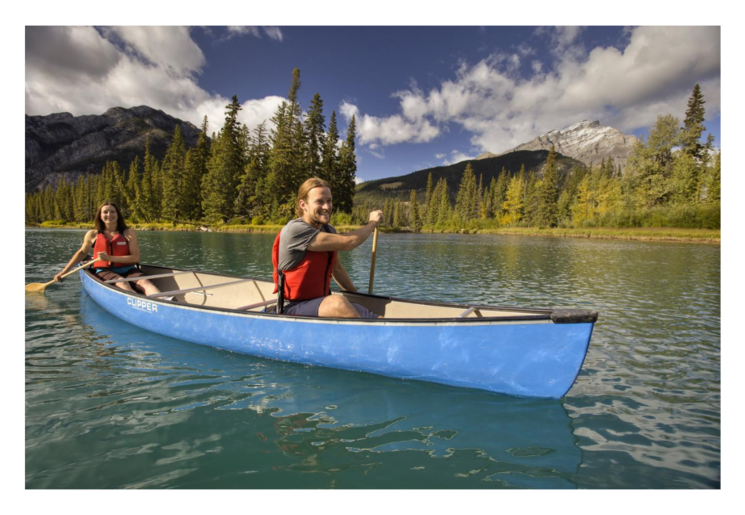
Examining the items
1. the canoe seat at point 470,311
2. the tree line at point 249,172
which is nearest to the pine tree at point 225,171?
the tree line at point 249,172

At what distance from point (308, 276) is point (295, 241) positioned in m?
0.58

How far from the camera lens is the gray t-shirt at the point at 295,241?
431 cm

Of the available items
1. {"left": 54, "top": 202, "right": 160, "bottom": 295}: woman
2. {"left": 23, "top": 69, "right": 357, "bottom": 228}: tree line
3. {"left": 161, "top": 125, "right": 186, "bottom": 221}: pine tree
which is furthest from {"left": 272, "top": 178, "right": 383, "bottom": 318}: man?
{"left": 161, "top": 125, "right": 186, "bottom": 221}: pine tree

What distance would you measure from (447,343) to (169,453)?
2.77 meters

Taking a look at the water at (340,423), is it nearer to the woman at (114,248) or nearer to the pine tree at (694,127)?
the woman at (114,248)

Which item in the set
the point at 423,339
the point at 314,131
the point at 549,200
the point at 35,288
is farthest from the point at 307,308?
the point at 549,200

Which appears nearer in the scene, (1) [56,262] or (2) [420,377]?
(2) [420,377]

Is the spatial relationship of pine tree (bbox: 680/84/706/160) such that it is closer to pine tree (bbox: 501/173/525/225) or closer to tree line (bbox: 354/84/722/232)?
tree line (bbox: 354/84/722/232)

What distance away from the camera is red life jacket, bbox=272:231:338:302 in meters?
4.64

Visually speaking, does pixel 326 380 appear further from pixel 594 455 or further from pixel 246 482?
pixel 594 455

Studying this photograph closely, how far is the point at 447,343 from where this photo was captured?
3.98 m

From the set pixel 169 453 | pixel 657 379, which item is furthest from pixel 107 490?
pixel 657 379

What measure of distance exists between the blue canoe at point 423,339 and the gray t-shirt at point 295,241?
29.5 inches

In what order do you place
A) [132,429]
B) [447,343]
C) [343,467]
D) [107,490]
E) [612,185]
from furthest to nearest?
[612,185], [447,343], [132,429], [343,467], [107,490]
